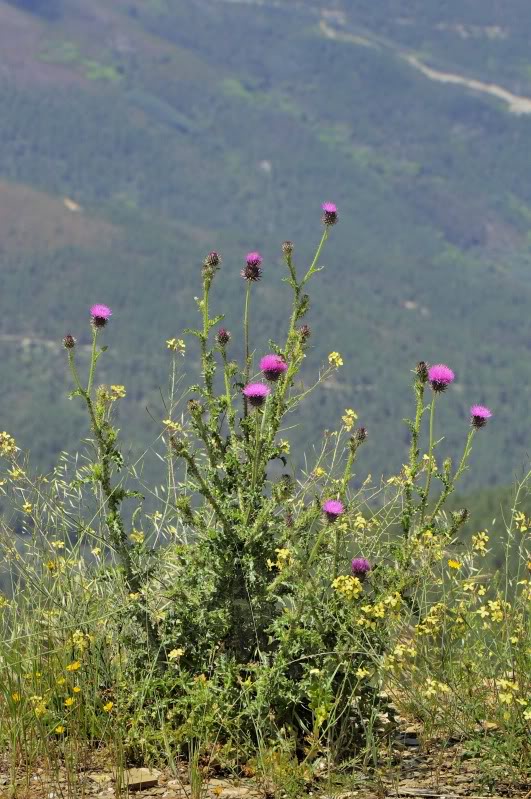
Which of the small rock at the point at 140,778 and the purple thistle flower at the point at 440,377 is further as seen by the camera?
the purple thistle flower at the point at 440,377

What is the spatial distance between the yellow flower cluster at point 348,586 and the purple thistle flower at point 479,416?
88cm

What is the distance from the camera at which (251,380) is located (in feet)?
19.5

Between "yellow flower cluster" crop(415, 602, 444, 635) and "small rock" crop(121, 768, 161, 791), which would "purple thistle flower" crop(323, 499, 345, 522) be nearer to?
"yellow flower cluster" crop(415, 602, 444, 635)

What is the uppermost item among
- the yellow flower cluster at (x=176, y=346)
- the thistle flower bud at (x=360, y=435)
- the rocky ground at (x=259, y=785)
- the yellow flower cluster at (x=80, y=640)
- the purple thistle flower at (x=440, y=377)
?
the yellow flower cluster at (x=176, y=346)

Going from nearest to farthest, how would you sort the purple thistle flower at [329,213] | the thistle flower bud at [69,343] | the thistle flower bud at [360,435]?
1. the thistle flower bud at [69,343]
2. the thistle flower bud at [360,435]
3. the purple thistle flower at [329,213]

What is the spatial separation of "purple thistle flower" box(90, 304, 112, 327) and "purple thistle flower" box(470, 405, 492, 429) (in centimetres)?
165

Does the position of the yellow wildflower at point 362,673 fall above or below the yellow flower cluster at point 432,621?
below

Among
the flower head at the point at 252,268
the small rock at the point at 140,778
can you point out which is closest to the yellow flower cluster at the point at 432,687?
the small rock at the point at 140,778

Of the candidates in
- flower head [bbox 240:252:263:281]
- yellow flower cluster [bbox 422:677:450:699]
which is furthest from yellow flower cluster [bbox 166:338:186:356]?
yellow flower cluster [bbox 422:677:450:699]

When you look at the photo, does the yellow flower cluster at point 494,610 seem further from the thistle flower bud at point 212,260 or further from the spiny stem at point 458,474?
the thistle flower bud at point 212,260

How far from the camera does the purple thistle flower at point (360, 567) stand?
5.43m

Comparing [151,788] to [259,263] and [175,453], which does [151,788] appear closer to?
[175,453]

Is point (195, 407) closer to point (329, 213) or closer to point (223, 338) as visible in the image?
point (223, 338)

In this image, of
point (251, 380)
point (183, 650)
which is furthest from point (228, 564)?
point (251, 380)
